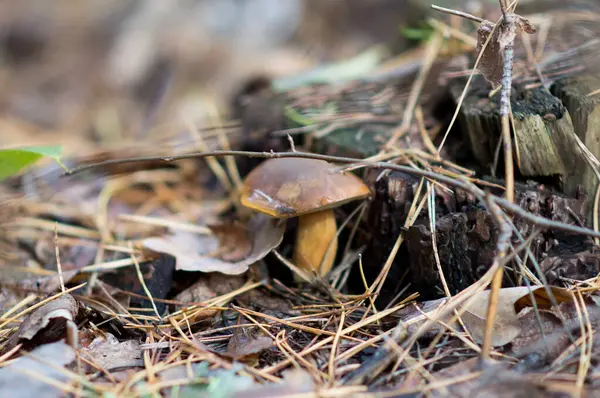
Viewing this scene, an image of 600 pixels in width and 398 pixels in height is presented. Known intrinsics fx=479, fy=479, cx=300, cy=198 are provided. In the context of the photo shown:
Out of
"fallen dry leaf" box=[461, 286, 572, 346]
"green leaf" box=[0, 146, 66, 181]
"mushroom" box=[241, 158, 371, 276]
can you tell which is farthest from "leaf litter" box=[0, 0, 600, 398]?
"green leaf" box=[0, 146, 66, 181]

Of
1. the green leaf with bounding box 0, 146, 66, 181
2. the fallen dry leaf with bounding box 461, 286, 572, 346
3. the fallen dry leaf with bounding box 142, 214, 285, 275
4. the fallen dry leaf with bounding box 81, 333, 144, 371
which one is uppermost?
the green leaf with bounding box 0, 146, 66, 181

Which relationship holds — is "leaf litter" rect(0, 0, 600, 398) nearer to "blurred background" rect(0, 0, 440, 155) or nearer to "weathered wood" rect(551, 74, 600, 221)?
"weathered wood" rect(551, 74, 600, 221)

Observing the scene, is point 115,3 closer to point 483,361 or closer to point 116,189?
point 116,189

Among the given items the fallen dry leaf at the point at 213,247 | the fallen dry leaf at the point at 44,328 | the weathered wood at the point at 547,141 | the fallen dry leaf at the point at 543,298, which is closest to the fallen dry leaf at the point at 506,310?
the fallen dry leaf at the point at 543,298

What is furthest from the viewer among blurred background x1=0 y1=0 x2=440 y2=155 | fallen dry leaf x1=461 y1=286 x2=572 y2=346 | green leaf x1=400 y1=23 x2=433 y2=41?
blurred background x1=0 y1=0 x2=440 y2=155

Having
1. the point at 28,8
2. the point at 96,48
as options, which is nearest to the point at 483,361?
the point at 96,48

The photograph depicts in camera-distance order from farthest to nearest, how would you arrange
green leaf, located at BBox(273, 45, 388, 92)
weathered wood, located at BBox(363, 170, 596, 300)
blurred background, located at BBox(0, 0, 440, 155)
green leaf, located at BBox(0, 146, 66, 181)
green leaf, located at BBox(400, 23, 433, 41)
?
blurred background, located at BBox(0, 0, 440, 155) < green leaf, located at BBox(273, 45, 388, 92) < green leaf, located at BBox(400, 23, 433, 41) < green leaf, located at BBox(0, 146, 66, 181) < weathered wood, located at BBox(363, 170, 596, 300)

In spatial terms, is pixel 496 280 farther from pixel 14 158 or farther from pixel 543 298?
pixel 14 158

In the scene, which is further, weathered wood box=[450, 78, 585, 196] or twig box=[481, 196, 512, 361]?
weathered wood box=[450, 78, 585, 196]

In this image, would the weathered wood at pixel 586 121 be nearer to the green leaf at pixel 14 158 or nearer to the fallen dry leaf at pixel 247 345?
the fallen dry leaf at pixel 247 345
